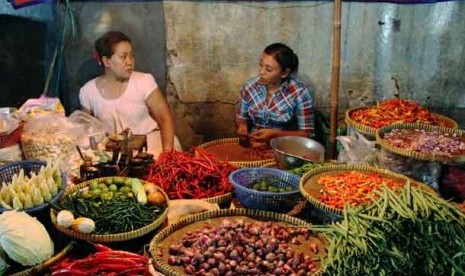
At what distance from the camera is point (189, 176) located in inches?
142

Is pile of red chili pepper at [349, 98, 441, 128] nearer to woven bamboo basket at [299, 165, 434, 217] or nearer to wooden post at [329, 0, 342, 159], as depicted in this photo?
wooden post at [329, 0, 342, 159]

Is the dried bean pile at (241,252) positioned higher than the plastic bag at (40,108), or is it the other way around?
the plastic bag at (40,108)

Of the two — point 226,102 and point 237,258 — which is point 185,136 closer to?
point 226,102

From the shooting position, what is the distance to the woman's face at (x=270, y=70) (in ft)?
15.9

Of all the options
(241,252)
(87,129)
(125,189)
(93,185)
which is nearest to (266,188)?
(241,252)

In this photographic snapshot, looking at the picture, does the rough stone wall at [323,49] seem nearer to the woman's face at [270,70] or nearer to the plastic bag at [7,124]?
the woman's face at [270,70]

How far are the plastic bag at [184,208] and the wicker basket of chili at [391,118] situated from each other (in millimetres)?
1664

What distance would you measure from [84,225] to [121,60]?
237cm

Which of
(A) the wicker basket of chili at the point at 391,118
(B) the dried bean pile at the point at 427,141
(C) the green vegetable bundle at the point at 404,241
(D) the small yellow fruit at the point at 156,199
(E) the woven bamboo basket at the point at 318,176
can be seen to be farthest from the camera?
(A) the wicker basket of chili at the point at 391,118

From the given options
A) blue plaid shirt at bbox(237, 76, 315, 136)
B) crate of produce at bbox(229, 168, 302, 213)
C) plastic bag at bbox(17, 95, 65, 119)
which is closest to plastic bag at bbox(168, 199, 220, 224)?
crate of produce at bbox(229, 168, 302, 213)

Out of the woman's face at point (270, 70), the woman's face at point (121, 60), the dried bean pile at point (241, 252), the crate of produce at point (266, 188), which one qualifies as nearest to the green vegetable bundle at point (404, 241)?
the dried bean pile at point (241, 252)

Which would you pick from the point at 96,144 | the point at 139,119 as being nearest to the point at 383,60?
the point at 139,119

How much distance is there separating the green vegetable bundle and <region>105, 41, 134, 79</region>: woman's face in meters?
3.15

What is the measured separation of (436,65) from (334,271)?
395cm
